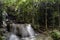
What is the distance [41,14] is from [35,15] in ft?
2.23

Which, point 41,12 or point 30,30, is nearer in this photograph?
point 30,30

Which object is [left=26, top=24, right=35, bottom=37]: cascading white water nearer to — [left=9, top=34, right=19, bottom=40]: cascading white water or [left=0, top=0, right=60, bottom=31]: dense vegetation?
[left=0, top=0, right=60, bottom=31]: dense vegetation

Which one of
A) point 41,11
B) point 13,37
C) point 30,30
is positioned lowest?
point 13,37

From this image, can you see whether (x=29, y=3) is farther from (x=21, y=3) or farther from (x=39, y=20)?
(x=39, y=20)

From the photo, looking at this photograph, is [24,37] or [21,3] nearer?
[24,37]

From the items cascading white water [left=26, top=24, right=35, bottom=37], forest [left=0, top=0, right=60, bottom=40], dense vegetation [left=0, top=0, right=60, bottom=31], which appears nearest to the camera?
cascading white water [left=26, top=24, right=35, bottom=37]

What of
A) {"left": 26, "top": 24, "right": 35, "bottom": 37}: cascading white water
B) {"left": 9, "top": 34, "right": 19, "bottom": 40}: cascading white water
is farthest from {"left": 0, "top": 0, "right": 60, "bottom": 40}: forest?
{"left": 9, "top": 34, "right": 19, "bottom": 40}: cascading white water

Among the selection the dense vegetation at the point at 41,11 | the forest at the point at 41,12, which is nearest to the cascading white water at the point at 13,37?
the forest at the point at 41,12

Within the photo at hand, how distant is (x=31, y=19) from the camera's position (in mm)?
19281

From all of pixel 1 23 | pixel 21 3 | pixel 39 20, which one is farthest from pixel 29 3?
pixel 1 23

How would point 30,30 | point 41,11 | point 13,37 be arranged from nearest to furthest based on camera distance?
point 13,37 < point 30,30 < point 41,11

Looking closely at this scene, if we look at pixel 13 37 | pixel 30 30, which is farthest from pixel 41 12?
pixel 13 37

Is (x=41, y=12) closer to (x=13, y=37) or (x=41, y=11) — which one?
(x=41, y=11)

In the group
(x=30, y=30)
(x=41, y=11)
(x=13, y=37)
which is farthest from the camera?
(x=41, y=11)
